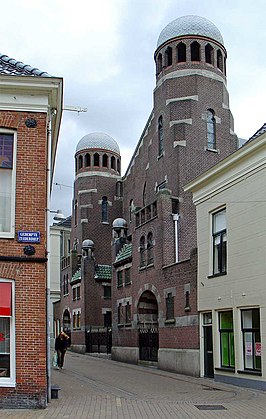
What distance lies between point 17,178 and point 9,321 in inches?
135

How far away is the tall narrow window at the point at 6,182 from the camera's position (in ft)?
50.3

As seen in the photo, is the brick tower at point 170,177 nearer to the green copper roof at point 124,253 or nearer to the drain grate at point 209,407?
the green copper roof at point 124,253

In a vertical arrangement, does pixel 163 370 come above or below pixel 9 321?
below

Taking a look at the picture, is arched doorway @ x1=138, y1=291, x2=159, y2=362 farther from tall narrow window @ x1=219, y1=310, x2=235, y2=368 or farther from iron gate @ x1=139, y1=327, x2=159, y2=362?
tall narrow window @ x1=219, y1=310, x2=235, y2=368

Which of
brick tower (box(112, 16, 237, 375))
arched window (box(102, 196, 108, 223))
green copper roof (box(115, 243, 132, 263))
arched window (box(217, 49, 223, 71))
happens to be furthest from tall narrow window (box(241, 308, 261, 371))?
arched window (box(102, 196, 108, 223))

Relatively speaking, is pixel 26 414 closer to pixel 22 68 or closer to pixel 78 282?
pixel 22 68

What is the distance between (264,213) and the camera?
2005 centimetres

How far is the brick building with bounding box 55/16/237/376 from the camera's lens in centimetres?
2788

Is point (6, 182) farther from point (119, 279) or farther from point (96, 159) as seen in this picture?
point (96, 159)

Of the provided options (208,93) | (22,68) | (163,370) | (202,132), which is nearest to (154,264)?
(163,370)

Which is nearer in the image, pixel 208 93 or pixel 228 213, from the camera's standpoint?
pixel 228 213

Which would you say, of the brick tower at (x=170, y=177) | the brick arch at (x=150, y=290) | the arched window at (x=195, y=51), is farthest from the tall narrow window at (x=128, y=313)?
the arched window at (x=195, y=51)

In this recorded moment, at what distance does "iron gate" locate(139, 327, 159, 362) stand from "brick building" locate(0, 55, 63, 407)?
16121 millimetres

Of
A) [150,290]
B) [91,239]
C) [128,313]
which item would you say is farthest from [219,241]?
[91,239]
